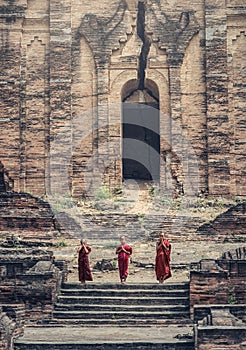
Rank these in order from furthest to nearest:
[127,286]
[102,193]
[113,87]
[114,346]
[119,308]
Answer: [113,87]
[102,193]
[127,286]
[119,308]
[114,346]

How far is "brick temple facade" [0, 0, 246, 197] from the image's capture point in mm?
24922

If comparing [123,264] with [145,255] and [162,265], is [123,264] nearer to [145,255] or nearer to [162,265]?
[162,265]

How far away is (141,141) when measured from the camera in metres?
28.1

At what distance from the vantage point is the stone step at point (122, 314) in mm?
16109

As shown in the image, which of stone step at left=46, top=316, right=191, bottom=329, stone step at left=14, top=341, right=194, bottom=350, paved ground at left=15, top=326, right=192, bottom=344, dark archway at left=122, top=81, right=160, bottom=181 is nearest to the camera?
stone step at left=14, top=341, right=194, bottom=350

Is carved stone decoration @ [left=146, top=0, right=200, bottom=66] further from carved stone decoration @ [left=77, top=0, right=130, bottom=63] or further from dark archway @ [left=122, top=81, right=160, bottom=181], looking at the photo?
dark archway @ [left=122, top=81, right=160, bottom=181]

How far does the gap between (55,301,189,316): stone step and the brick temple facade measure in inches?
342

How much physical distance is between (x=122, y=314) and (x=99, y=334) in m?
1.24

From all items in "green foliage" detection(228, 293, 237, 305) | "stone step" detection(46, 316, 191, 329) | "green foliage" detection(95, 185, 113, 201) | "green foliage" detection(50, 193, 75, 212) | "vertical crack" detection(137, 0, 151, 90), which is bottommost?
"stone step" detection(46, 316, 191, 329)

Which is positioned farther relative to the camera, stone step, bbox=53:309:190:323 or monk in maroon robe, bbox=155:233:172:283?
monk in maroon robe, bbox=155:233:172:283

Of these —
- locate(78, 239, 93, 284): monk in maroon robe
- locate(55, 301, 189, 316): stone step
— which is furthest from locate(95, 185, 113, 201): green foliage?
locate(55, 301, 189, 316): stone step

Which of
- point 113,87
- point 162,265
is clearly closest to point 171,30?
point 113,87

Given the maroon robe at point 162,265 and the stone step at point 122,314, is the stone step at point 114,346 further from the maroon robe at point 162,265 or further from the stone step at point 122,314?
the maroon robe at point 162,265

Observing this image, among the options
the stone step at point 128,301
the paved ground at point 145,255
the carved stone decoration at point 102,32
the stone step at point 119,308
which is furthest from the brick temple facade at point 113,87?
the stone step at point 119,308
